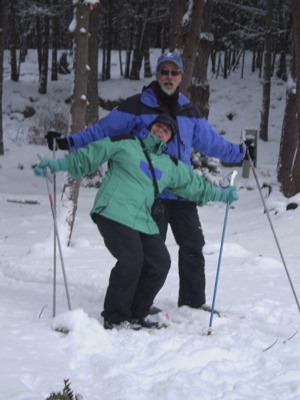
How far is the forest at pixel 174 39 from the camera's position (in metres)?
8.34

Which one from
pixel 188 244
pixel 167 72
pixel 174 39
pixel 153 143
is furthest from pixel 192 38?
pixel 153 143

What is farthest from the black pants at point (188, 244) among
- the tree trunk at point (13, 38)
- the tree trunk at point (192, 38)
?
the tree trunk at point (13, 38)

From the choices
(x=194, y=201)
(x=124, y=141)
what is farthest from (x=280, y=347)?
(x=124, y=141)

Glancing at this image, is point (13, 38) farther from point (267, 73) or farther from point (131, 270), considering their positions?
point (131, 270)

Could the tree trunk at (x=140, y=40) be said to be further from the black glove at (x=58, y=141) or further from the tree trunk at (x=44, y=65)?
the black glove at (x=58, y=141)

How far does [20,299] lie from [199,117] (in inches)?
83.2

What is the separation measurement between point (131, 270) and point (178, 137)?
3.75 feet

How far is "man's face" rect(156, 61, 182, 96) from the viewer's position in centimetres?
479

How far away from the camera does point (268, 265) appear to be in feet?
23.4

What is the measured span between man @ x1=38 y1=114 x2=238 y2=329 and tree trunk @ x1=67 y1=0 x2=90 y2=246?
3652 mm

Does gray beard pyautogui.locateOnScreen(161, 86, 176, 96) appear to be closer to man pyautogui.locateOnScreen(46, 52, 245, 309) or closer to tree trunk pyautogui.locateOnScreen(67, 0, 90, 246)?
man pyautogui.locateOnScreen(46, 52, 245, 309)

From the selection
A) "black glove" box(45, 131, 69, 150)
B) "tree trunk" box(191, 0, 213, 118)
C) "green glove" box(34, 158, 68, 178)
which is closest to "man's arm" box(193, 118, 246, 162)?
"black glove" box(45, 131, 69, 150)

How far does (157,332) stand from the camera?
14.8ft

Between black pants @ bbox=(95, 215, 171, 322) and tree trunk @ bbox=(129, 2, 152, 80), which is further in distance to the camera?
tree trunk @ bbox=(129, 2, 152, 80)
